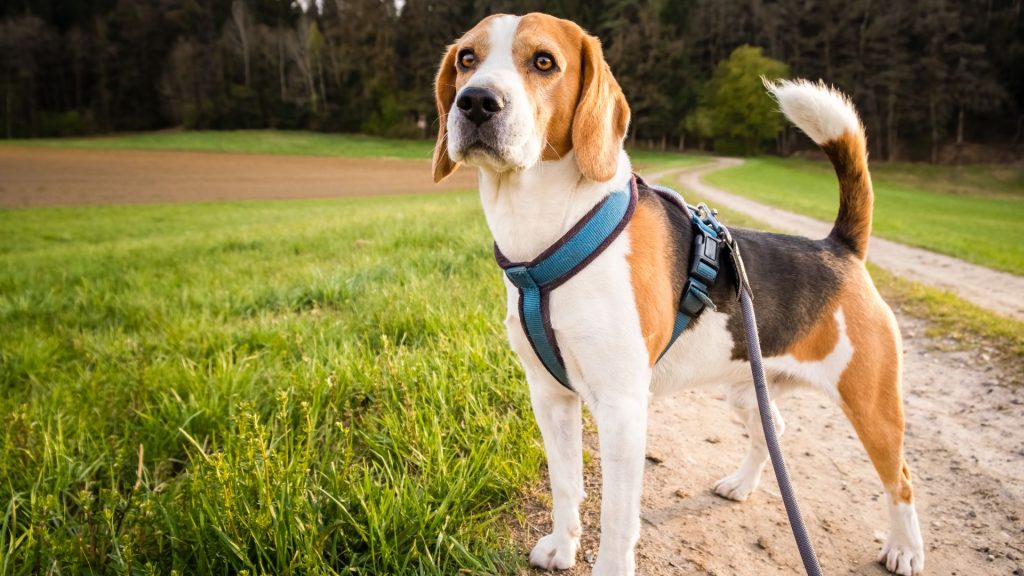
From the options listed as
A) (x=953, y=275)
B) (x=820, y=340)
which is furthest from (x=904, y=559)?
(x=953, y=275)

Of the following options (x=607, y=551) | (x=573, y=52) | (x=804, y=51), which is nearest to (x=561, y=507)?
(x=607, y=551)

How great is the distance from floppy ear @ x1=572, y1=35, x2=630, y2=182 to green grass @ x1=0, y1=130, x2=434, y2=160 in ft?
162

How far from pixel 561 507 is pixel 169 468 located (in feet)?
6.36

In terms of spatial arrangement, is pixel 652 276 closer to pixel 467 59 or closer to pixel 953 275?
pixel 467 59

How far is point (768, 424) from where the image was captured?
6.53 ft

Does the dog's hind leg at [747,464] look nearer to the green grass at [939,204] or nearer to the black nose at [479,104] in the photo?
the black nose at [479,104]

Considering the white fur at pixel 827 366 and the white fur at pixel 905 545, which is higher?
the white fur at pixel 827 366

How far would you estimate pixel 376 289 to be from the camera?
543 centimetres

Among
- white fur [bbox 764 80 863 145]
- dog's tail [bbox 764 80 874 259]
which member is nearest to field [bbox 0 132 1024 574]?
dog's tail [bbox 764 80 874 259]

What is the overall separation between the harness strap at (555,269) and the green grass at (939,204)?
10211mm

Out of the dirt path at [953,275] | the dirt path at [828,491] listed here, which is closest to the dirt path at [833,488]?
the dirt path at [828,491]

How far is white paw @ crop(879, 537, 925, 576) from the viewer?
2414 mm

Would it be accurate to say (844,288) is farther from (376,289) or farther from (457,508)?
(376,289)

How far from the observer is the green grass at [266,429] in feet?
6.51
